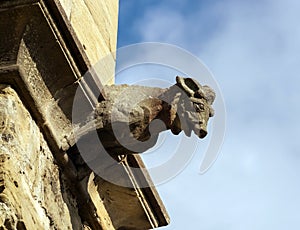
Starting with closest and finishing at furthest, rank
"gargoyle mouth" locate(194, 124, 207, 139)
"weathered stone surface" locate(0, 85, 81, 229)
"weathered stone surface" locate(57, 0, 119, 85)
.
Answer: "weathered stone surface" locate(0, 85, 81, 229) → "gargoyle mouth" locate(194, 124, 207, 139) → "weathered stone surface" locate(57, 0, 119, 85)

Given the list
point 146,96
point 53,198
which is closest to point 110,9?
point 146,96

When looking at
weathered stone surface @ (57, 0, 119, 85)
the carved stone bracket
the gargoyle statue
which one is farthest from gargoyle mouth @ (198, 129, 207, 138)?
weathered stone surface @ (57, 0, 119, 85)

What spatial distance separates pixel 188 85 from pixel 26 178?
91 centimetres

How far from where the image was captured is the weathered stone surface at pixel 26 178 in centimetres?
390

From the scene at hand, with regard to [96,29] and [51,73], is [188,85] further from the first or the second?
[96,29]

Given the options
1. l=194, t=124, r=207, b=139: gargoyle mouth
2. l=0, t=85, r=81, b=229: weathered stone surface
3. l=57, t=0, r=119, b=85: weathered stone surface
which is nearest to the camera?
l=0, t=85, r=81, b=229: weathered stone surface

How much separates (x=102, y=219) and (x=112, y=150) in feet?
1.42

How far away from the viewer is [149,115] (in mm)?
4523

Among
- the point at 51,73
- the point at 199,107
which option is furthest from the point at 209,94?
the point at 51,73

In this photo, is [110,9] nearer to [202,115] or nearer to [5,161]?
[202,115]

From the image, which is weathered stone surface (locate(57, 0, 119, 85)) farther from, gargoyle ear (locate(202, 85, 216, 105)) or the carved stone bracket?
gargoyle ear (locate(202, 85, 216, 105))

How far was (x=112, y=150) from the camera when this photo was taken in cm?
464

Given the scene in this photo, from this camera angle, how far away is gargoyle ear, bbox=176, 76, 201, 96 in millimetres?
4520

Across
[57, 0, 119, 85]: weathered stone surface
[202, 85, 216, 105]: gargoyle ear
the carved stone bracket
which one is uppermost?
[57, 0, 119, 85]: weathered stone surface
